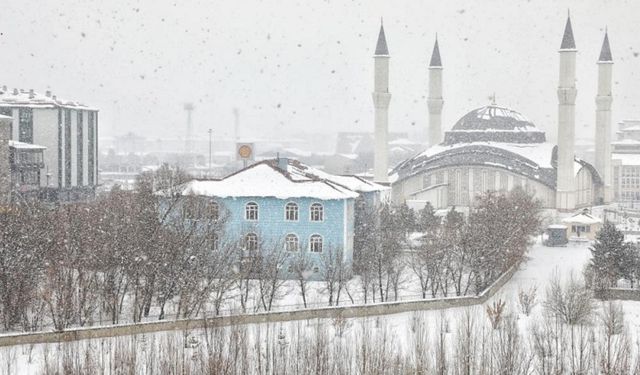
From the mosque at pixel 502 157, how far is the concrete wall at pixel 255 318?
24.4 meters

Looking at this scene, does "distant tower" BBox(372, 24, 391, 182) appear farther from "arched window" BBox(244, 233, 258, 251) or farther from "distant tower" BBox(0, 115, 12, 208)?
"arched window" BBox(244, 233, 258, 251)

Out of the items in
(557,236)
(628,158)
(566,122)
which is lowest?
(557,236)

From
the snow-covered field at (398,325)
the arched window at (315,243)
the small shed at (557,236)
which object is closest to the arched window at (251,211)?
the arched window at (315,243)

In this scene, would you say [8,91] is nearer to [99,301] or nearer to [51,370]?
[99,301]

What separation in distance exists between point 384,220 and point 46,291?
17724 mm

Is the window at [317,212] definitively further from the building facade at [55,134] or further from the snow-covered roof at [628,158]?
the snow-covered roof at [628,158]

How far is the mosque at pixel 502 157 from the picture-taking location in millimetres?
53438

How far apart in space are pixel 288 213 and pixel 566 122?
26.9 metres

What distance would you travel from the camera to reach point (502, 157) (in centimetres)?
5494

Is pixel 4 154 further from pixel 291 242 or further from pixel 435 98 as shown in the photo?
pixel 435 98

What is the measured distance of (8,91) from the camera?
Result: 53000 mm

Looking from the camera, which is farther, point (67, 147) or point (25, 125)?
point (67, 147)

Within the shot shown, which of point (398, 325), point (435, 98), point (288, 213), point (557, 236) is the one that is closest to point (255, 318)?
point (398, 325)

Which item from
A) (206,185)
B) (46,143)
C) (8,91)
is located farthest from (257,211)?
(8,91)
